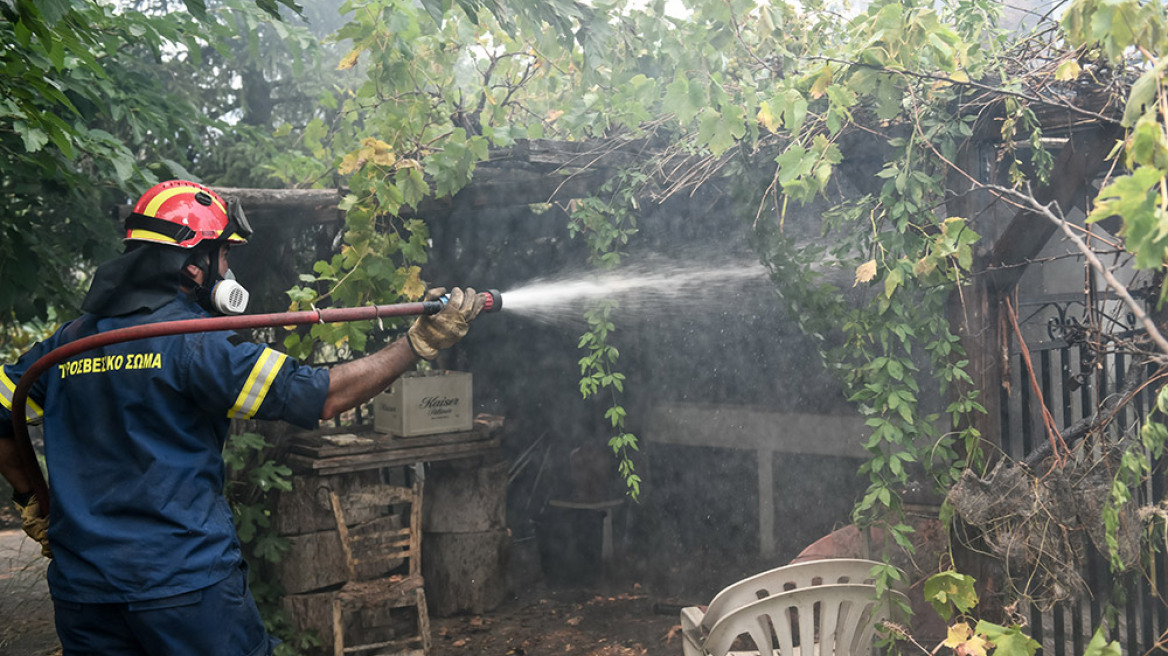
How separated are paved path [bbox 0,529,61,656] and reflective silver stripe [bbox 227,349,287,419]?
4.47 metres

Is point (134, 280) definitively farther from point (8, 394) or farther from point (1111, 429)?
point (1111, 429)

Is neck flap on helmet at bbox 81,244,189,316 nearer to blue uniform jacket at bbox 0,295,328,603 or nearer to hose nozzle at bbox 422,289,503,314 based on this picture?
blue uniform jacket at bbox 0,295,328,603

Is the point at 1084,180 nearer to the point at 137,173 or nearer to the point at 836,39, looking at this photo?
the point at 836,39

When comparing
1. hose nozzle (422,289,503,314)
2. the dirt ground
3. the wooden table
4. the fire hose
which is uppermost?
hose nozzle (422,289,503,314)

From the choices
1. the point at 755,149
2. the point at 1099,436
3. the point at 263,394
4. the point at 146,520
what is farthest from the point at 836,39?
the point at 146,520

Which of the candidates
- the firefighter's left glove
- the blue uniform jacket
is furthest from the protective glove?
the firefighter's left glove

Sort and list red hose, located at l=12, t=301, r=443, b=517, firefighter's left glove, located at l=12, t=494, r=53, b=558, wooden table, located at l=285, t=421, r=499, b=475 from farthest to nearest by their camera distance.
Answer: wooden table, located at l=285, t=421, r=499, b=475
firefighter's left glove, located at l=12, t=494, r=53, b=558
red hose, located at l=12, t=301, r=443, b=517

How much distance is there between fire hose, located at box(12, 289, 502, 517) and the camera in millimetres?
2592

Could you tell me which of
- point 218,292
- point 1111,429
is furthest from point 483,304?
point 1111,429

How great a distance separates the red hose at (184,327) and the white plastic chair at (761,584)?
1.76 meters

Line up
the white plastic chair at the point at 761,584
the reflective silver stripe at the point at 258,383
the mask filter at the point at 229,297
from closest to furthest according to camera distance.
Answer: the reflective silver stripe at the point at 258,383
the mask filter at the point at 229,297
the white plastic chair at the point at 761,584

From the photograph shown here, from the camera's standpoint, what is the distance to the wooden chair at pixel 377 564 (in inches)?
232

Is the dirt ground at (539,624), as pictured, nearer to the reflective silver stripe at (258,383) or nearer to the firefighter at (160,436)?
the firefighter at (160,436)

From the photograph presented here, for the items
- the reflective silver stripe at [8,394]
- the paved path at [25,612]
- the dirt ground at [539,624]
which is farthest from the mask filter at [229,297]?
the paved path at [25,612]
